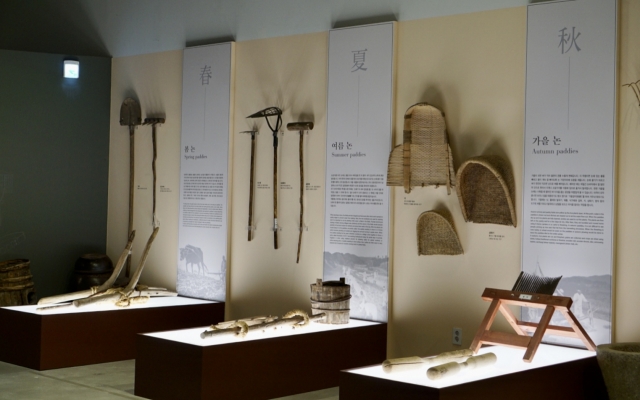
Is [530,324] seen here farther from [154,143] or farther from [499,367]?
[154,143]

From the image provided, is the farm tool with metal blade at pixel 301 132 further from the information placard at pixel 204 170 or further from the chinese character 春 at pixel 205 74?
the chinese character 春 at pixel 205 74

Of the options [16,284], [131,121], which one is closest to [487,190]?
[131,121]

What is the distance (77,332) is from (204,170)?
1831 mm

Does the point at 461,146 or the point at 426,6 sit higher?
the point at 426,6

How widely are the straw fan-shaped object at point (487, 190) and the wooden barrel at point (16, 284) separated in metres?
3.81

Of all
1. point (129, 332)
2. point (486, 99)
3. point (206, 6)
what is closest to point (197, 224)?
point (129, 332)

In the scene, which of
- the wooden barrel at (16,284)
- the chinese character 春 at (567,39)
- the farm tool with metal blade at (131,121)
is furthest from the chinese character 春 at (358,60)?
the wooden barrel at (16,284)

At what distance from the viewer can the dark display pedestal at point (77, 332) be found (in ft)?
18.2

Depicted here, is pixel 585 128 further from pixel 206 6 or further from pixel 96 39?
pixel 96 39

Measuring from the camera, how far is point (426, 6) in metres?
5.61

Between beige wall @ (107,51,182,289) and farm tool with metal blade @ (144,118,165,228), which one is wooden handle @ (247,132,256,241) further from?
farm tool with metal blade @ (144,118,165,228)

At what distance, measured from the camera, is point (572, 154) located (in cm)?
493

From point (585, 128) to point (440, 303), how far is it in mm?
1539

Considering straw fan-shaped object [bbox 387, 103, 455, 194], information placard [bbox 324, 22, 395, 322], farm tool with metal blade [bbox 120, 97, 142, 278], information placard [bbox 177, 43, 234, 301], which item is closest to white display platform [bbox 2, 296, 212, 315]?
information placard [bbox 177, 43, 234, 301]
